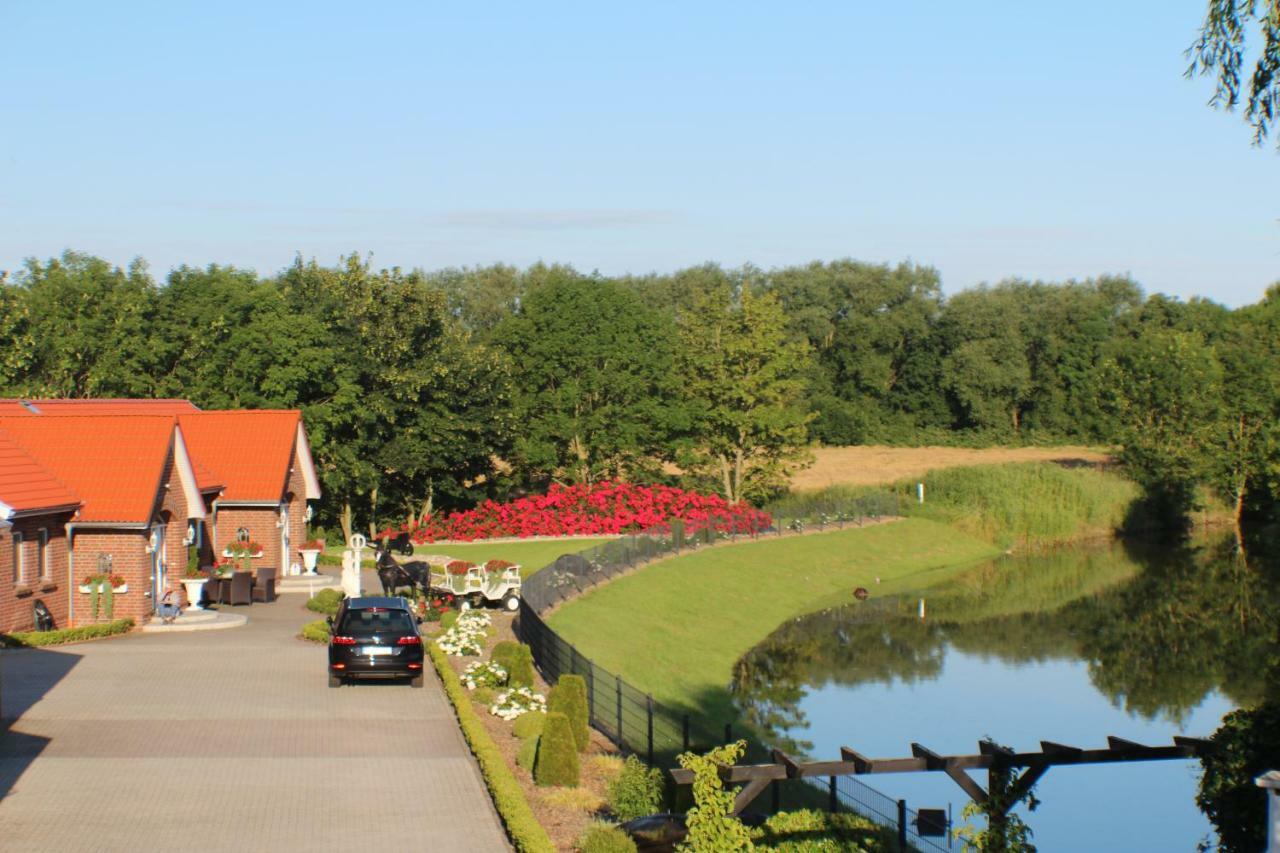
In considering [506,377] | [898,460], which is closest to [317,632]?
[506,377]

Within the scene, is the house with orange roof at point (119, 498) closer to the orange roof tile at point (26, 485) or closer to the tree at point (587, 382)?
the orange roof tile at point (26, 485)

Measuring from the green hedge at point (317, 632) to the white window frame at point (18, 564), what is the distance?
5.80 m

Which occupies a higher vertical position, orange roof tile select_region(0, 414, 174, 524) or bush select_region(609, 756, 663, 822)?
orange roof tile select_region(0, 414, 174, 524)

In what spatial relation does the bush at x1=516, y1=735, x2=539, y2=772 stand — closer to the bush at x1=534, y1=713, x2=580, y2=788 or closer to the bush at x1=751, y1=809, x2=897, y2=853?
the bush at x1=534, y1=713, x2=580, y2=788

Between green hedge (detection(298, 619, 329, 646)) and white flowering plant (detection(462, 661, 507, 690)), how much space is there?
5.33 m

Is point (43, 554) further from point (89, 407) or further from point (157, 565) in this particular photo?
point (89, 407)

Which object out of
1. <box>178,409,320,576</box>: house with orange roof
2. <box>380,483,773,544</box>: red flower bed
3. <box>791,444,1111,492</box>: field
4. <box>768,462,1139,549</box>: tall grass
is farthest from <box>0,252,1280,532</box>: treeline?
<box>178,409,320,576</box>: house with orange roof

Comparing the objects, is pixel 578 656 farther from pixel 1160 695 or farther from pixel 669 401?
pixel 669 401

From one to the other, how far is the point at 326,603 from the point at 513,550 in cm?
1495

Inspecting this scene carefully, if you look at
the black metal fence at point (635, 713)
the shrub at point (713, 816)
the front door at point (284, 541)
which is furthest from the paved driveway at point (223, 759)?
the front door at point (284, 541)

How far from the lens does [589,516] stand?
52.8 m

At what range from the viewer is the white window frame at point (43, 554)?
28625mm

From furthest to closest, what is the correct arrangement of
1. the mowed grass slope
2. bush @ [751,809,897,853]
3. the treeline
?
the treeline < the mowed grass slope < bush @ [751,809,897,853]

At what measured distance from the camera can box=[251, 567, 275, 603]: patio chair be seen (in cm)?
3581
